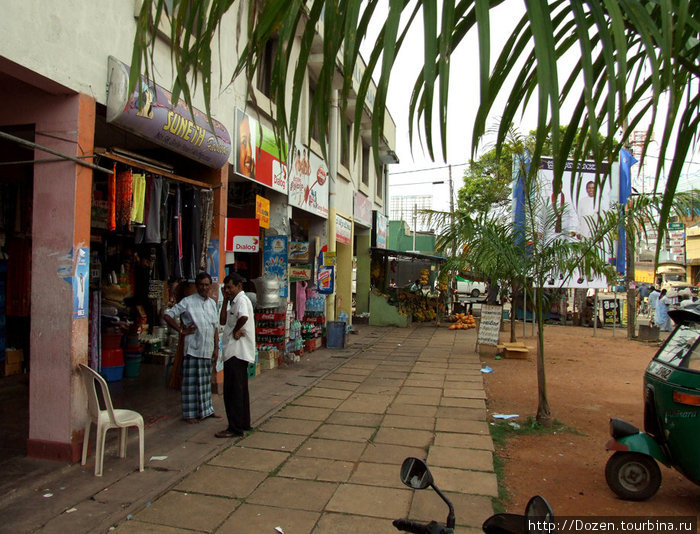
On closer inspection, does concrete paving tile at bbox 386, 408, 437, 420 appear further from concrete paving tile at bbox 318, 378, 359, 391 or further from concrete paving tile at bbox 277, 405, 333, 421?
concrete paving tile at bbox 318, 378, 359, 391

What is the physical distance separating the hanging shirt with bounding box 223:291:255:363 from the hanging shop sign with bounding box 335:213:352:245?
7.45 metres

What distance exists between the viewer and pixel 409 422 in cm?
654

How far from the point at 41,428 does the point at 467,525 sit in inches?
151

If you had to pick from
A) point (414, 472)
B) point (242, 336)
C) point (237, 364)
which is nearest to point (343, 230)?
point (242, 336)

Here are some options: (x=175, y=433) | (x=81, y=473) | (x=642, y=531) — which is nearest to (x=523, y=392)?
(x=642, y=531)

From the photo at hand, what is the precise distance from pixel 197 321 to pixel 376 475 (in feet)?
9.07

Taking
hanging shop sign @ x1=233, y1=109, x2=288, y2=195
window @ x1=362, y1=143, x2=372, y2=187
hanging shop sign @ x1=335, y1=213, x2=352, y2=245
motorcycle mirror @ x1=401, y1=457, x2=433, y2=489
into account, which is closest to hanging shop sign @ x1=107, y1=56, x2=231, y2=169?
hanging shop sign @ x1=233, y1=109, x2=288, y2=195

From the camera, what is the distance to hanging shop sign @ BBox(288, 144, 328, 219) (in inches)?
412

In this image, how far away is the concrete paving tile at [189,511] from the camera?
376 centimetres

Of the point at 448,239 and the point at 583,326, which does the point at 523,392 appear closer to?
the point at 448,239

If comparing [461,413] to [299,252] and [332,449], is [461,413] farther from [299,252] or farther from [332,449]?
[299,252]

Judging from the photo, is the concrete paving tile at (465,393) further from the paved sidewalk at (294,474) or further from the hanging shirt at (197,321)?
the hanging shirt at (197,321)

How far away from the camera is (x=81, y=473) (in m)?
4.55

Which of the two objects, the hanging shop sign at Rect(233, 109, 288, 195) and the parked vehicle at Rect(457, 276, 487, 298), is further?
the parked vehicle at Rect(457, 276, 487, 298)
